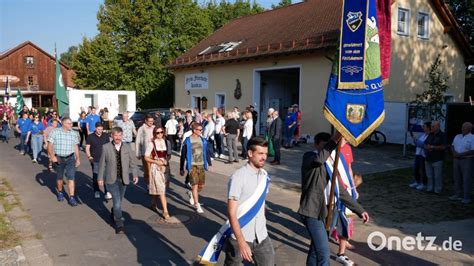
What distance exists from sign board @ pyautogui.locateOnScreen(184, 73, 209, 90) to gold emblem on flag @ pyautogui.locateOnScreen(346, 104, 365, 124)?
69.9ft

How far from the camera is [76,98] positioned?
2683 centimetres

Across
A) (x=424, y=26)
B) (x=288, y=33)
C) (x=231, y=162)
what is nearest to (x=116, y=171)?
(x=231, y=162)

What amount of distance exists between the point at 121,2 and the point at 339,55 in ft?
109

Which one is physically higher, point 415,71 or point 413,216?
point 415,71

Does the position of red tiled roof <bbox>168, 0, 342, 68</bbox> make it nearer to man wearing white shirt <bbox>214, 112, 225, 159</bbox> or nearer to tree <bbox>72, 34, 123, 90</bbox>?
man wearing white shirt <bbox>214, 112, 225, 159</bbox>

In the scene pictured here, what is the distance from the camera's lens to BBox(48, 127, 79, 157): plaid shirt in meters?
8.68

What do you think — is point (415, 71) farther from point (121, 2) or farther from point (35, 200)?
point (121, 2)

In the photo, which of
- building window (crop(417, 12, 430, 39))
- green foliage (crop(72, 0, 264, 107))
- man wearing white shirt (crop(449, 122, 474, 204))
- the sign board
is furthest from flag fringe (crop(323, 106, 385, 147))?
green foliage (crop(72, 0, 264, 107))

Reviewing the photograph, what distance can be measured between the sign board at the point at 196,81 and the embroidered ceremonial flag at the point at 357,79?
21207mm

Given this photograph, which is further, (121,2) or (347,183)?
(121,2)

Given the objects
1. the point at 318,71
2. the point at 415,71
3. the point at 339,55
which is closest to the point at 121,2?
the point at 318,71

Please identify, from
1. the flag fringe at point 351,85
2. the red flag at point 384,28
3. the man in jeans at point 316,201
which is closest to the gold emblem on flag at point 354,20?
the red flag at point 384,28

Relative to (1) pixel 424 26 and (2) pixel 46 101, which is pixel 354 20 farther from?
(2) pixel 46 101

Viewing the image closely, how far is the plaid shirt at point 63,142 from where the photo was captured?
868cm
